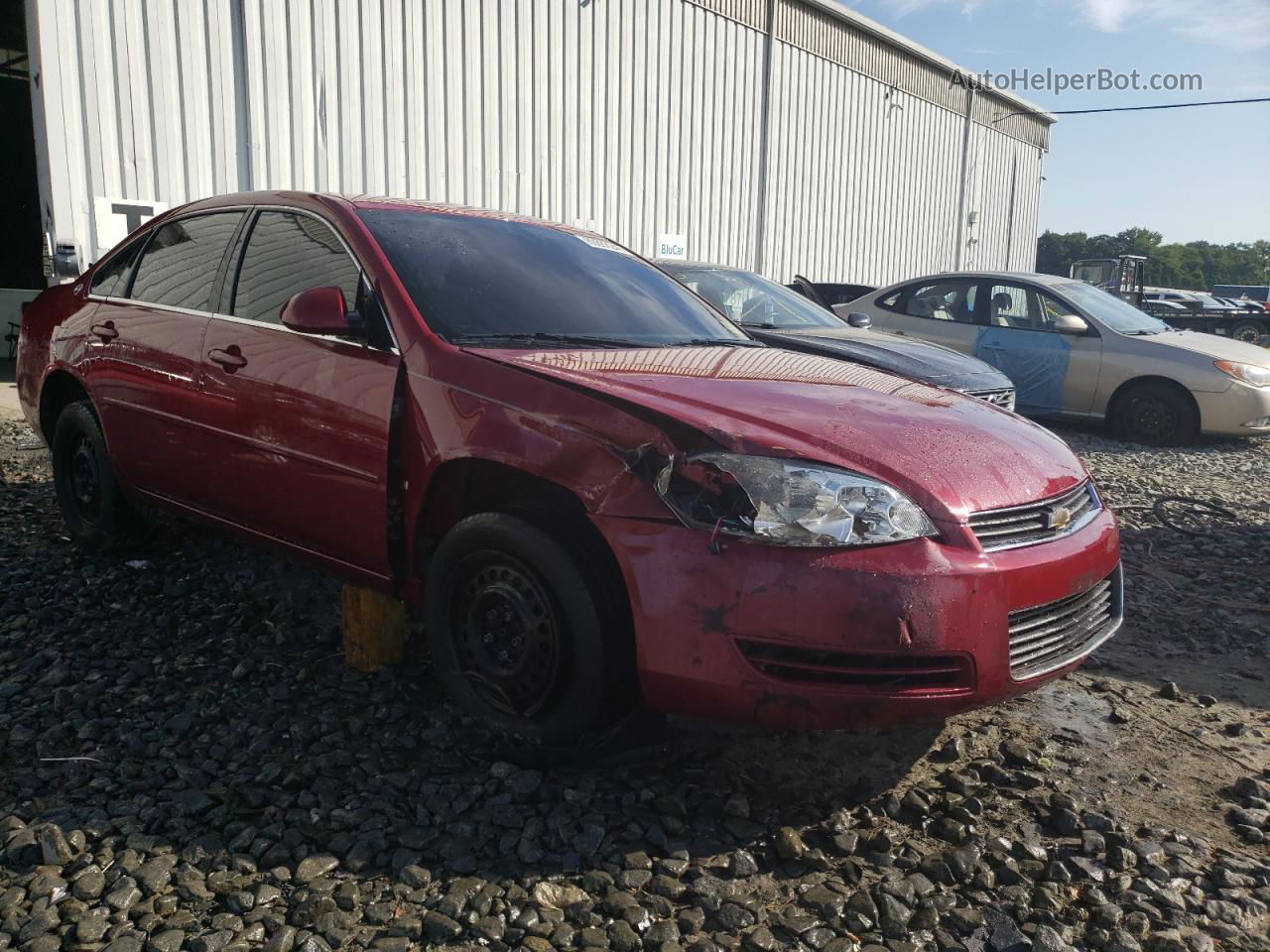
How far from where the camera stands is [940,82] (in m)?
21.0

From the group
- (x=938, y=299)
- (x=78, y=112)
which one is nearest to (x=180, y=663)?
(x=78, y=112)

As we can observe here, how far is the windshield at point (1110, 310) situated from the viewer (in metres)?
8.88

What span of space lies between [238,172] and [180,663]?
7.05m

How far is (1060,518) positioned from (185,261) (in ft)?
10.8

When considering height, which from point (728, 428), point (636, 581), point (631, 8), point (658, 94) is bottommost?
point (636, 581)

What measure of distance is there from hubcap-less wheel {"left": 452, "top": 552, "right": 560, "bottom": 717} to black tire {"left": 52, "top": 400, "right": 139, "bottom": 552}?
219cm

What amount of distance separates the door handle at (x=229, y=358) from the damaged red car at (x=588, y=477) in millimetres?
11

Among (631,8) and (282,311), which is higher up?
(631,8)

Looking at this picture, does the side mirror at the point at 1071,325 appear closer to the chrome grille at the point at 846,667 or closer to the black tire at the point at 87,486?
the chrome grille at the point at 846,667

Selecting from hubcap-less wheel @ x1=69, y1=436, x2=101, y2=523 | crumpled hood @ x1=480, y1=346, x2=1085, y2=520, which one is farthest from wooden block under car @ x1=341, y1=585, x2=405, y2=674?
hubcap-less wheel @ x1=69, y1=436, x2=101, y2=523

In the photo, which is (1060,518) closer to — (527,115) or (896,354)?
(896,354)

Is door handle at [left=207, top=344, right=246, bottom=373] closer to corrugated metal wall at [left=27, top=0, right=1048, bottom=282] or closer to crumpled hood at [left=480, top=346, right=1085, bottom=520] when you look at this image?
crumpled hood at [left=480, top=346, right=1085, bottom=520]

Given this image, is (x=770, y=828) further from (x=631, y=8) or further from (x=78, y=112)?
(x=631, y=8)

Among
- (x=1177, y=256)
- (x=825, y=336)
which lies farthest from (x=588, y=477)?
(x=1177, y=256)
